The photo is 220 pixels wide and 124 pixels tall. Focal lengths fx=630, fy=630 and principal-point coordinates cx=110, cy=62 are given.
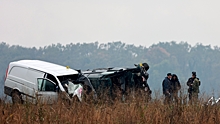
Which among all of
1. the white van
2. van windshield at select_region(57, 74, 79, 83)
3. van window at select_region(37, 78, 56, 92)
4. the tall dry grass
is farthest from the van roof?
the tall dry grass

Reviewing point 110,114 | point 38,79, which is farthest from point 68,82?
point 110,114

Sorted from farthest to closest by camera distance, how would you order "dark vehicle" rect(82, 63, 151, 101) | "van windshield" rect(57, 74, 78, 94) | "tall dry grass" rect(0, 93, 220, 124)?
"dark vehicle" rect(82, 63, 151, 101) < "van windshield" rect(57, 74, 78, 94) < "tall dry grass" rect(0, 93, 220, 124)

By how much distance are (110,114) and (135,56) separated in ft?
480

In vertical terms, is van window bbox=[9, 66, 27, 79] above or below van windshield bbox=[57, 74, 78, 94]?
above

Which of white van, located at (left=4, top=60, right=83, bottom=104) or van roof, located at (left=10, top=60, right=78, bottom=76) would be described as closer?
white van, located at (left=4, top=60, right=83, bottom=104)

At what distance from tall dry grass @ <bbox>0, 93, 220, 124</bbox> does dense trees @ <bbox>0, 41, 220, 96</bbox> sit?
367 ft

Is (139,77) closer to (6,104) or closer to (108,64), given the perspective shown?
(6,104)

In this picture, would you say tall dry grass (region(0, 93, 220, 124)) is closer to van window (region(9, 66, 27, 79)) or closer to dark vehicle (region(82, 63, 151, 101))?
van window (region(9, 66, 27, 79))

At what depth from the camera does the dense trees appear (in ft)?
457

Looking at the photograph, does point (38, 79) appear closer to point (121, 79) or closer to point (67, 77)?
point (67, 77)

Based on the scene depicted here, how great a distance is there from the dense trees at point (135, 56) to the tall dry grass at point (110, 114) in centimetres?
11193

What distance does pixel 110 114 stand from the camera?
44.6 ft

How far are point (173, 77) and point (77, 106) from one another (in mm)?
7430

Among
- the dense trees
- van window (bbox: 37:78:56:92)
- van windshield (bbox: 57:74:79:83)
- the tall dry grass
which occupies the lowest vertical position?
the tall dry grass
